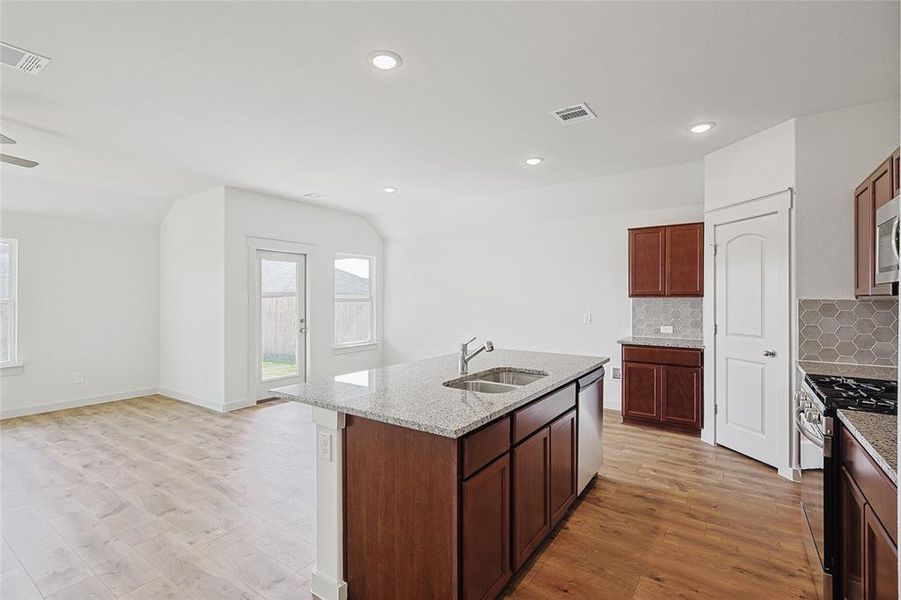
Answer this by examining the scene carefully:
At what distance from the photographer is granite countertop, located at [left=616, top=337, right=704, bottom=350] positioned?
4.43 m

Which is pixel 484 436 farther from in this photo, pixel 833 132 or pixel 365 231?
pixel 365 231

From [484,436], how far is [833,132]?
11.1ft

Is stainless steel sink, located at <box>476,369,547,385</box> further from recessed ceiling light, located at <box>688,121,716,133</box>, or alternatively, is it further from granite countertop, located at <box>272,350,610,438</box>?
recessed ceiling light, located at <box>688,121,716,133</box>

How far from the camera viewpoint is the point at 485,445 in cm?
184

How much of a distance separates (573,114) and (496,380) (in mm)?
2002

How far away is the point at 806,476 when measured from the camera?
234 cm

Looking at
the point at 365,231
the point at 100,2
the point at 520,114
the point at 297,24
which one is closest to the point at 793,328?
the point at 520,114

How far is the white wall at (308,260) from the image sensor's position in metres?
5.36

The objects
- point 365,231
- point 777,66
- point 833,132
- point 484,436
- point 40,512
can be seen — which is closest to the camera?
point 484,436

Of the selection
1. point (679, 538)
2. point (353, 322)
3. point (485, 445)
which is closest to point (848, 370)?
point (679, 538)

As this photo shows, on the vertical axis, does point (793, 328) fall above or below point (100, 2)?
below

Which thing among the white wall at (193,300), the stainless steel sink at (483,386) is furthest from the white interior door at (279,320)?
the stainless steel sink at (483,386)

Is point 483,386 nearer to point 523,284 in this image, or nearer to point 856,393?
point 856,393

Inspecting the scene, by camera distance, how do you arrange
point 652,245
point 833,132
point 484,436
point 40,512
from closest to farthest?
point 484,436
point 40,512
point 833,132
point 652,245
